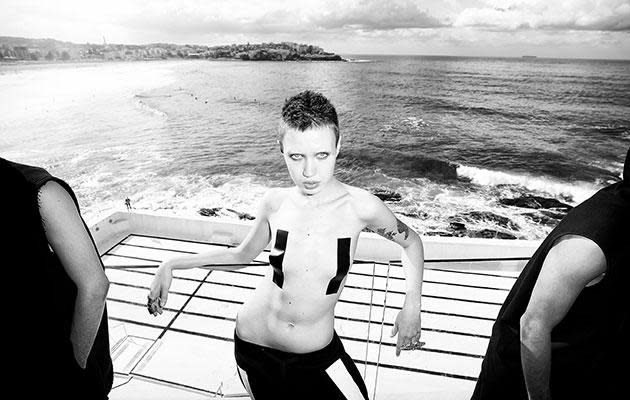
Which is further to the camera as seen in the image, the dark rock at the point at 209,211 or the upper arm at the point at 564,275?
the dark rock at the point at 209,211

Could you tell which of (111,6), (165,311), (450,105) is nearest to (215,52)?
(111,6)

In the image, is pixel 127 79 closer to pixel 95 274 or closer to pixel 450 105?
pixel 450 105

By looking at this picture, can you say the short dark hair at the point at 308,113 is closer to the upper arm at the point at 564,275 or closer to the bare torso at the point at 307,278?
the bare torso at the point at 307,278

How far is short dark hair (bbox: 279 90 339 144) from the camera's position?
1550mm

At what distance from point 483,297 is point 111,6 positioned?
5526 cm

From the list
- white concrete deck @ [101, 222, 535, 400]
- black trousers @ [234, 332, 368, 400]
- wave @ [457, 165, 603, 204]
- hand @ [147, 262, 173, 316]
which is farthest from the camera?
wave @ [457, 165, 603, 204]

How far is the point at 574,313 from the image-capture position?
4.21ft

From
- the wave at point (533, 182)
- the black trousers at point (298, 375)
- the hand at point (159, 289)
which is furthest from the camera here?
the wave at point (533, 182)

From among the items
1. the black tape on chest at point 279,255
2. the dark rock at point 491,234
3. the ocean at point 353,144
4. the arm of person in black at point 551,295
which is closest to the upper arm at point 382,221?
the black tape on chest at point 279,255

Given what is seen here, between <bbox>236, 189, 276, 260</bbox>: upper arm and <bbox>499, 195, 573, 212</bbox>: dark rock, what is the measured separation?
1671cm

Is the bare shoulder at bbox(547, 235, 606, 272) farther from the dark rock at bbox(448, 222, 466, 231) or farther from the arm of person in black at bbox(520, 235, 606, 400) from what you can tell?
the dark rock at bbox(448, 222, 466, 231)

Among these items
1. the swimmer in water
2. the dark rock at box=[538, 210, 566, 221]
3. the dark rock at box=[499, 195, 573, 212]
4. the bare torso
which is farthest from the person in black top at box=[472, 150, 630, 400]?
the dark rock at box=[499, 195, 573, 212]

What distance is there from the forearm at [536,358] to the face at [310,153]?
36.7 inches

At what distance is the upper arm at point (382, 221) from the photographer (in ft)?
5.89
